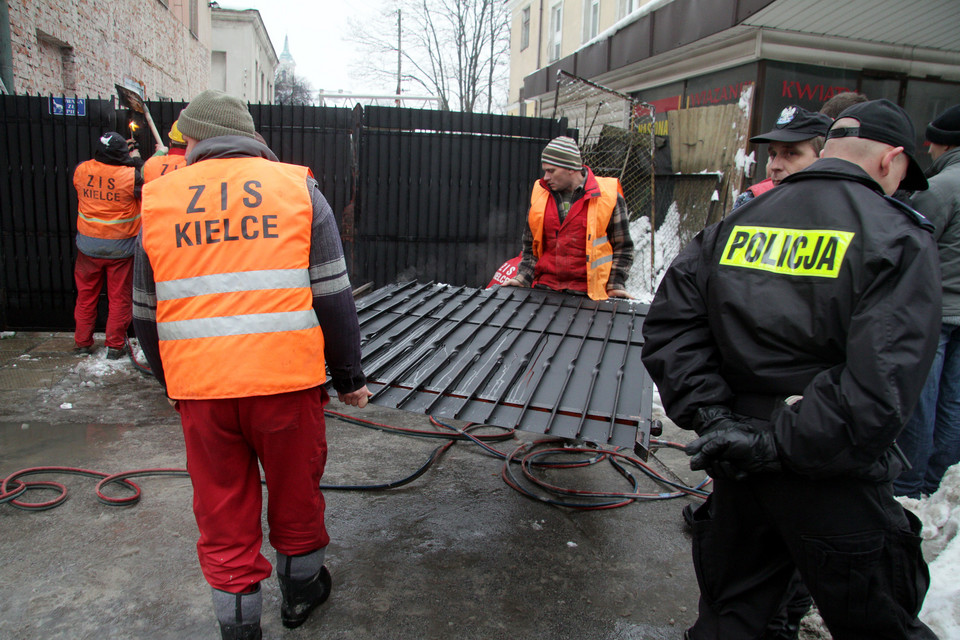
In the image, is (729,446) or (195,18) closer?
(729,446)

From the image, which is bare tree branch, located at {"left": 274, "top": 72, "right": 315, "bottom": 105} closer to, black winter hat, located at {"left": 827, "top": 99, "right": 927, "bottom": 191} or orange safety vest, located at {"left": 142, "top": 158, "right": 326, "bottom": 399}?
orange safety vest, located at {"left": 142, "top": 158, "right": 326, "bottom": 399}

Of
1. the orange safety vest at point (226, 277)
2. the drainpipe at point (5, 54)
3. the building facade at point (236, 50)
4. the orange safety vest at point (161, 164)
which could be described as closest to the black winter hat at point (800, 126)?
the orange safety vest at point (226, 277)

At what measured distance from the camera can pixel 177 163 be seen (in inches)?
222

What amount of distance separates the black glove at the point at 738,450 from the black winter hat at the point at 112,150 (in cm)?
623

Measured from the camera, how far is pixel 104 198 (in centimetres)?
600

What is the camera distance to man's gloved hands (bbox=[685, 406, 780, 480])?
1742 millimetres

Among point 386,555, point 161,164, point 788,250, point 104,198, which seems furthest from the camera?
point 104,198

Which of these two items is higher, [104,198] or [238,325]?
[104,198]

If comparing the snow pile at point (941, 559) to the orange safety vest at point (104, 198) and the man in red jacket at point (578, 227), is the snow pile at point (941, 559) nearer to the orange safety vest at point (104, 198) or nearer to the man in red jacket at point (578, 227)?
the man in red jacket at point (578, 227)

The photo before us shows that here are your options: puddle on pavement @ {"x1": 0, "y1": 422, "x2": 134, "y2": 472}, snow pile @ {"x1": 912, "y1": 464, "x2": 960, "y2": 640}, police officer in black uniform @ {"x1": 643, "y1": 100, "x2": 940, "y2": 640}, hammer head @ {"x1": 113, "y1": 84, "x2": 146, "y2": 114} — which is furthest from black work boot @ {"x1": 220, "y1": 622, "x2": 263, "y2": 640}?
hammer head @ {"x1": 113, "y1": 84, "x2": 146, "y2": 114}

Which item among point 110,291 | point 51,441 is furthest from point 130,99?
point 51,441

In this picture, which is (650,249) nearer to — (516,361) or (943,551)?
(516,361)

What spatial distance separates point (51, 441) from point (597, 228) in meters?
4.06

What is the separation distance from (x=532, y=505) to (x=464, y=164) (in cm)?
483
